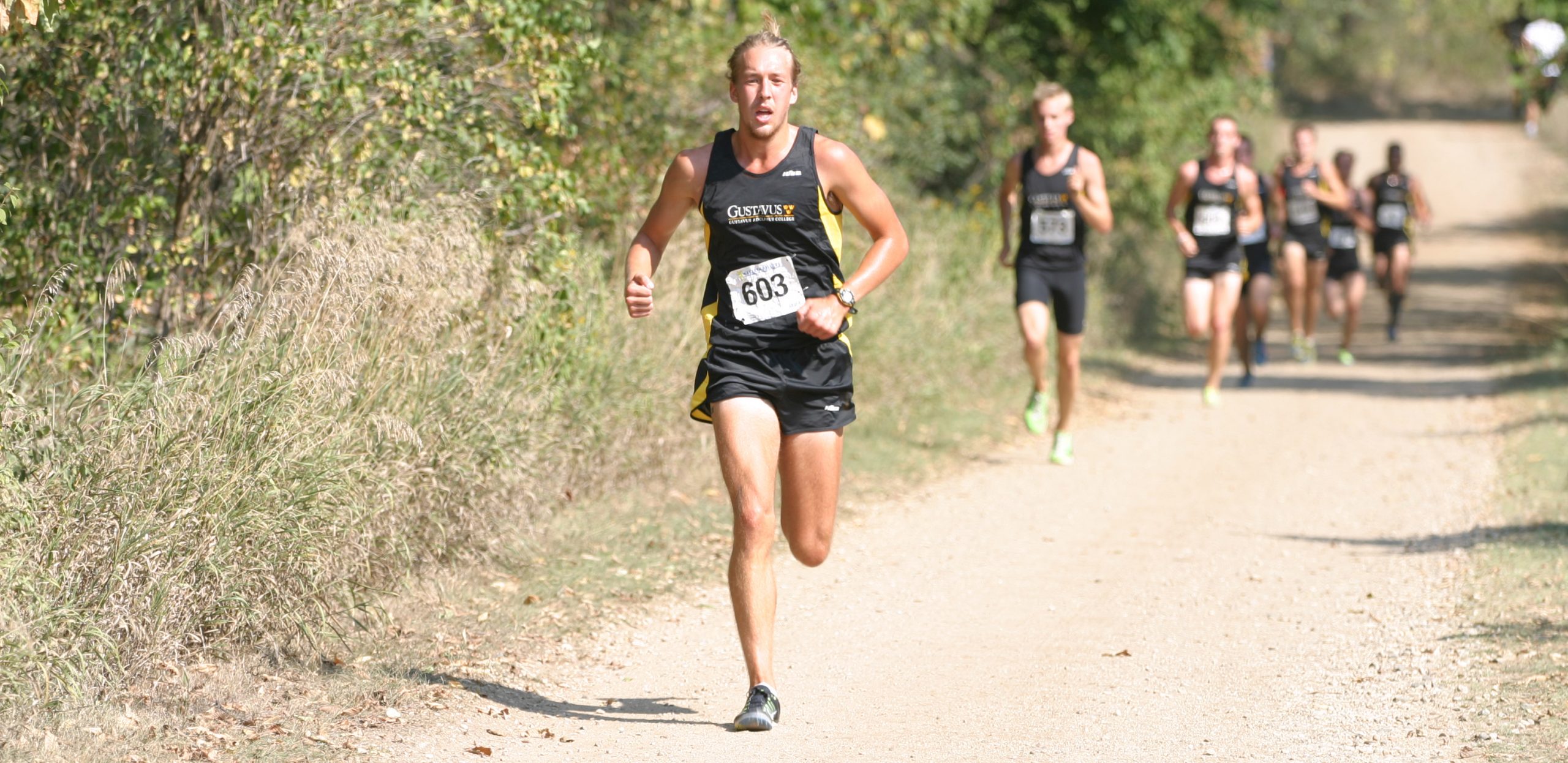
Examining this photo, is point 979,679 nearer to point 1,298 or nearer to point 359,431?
point 359,431

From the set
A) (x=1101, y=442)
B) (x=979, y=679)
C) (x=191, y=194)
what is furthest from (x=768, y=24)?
(x=1101, y=442)

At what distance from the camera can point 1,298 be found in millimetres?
6723

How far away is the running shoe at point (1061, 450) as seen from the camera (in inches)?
415

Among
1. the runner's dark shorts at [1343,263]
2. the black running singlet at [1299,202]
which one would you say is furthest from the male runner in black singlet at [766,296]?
the runner's dark shorts at [1343,263]

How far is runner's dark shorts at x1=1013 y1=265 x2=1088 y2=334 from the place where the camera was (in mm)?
10102

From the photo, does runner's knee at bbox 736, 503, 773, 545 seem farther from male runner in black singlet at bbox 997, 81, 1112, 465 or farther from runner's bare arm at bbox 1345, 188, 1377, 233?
runner's bare arm at bbox 1345, 188, 1377, 233

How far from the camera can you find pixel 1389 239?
1722 centimetres

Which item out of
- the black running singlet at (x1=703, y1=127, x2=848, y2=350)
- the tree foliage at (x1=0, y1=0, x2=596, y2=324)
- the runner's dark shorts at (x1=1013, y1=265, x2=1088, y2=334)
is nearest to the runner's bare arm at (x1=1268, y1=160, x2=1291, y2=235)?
the runner's dark shorts at (x1=1013, y1=265, x2=1088, y2=334)

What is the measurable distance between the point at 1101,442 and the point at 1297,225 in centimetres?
471

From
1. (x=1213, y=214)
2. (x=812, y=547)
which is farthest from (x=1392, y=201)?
(x=812, y=547)

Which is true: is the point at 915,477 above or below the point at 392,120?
below

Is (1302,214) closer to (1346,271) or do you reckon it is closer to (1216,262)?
(1346,271)

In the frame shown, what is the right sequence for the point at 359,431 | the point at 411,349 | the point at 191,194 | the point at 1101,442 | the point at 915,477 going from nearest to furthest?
the point at 359,431 → the point at 411,349 → the point at 191,194 → the point at 915,477 → the point at 1101,442

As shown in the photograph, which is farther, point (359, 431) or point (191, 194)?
point (191, 194)
